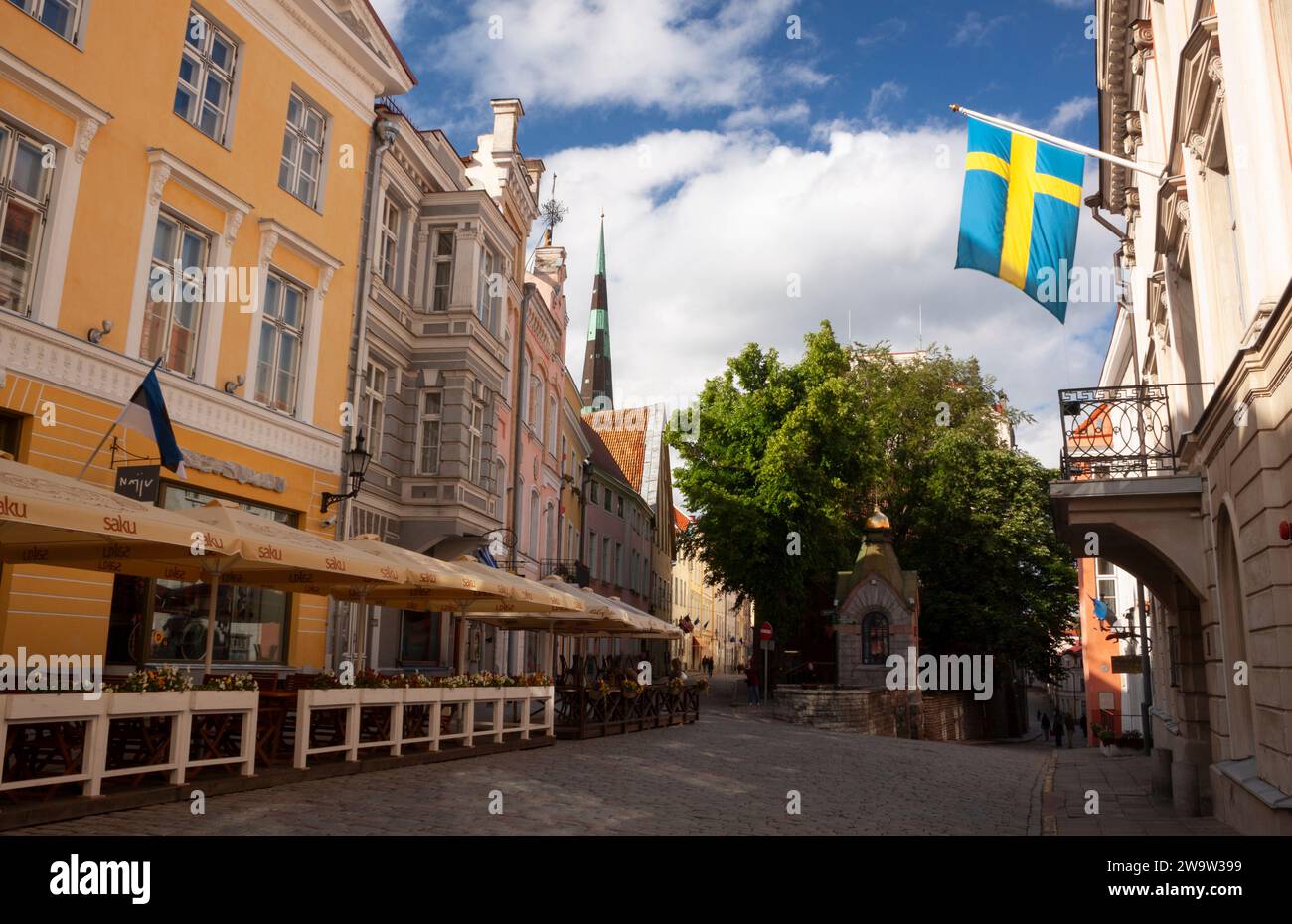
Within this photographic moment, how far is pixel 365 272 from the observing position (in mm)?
18688

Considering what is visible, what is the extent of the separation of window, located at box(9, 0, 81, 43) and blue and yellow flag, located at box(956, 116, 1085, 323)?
425 inches

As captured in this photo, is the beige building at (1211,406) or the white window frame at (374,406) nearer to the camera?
the beige building at (1211,406)

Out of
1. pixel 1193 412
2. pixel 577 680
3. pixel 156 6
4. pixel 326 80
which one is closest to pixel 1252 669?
pixel 1193 412

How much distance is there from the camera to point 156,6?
1361cm

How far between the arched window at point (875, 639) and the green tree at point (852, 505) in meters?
3.76

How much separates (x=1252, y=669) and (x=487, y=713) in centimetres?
1635

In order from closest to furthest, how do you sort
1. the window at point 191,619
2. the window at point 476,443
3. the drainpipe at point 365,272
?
the window at point 191,619, the drainpipe at point 365,272, the window at point 476,443

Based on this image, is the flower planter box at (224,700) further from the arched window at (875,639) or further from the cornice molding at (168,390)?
the arched window at (875,639)

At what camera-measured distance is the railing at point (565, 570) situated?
33250 mm

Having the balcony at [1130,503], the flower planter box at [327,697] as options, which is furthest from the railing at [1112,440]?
the flower planter box at [327,697]

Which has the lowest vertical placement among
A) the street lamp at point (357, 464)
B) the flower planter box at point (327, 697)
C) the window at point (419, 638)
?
the flower planter box at point (327, 697)

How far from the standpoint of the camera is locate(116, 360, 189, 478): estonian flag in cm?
1118
